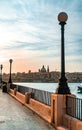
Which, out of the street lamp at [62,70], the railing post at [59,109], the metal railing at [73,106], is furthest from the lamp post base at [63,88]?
the metal railing at [73,106]

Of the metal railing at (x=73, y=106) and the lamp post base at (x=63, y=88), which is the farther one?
the lamp post base at (x=63, y=88)

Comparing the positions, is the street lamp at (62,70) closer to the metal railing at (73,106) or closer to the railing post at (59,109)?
the railing post at (59,109)

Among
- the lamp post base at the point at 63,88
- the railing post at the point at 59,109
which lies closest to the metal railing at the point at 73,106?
the railing post at the point at 59,109

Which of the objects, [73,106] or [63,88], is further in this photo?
[63,88]

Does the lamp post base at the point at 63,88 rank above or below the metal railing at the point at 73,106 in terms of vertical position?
above

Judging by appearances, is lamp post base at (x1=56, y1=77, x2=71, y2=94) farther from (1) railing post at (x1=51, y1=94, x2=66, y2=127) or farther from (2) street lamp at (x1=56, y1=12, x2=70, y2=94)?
(1) railing post at (x1=51, y1=94, x2=66, y2=127)

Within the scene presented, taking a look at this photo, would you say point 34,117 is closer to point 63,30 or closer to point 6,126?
point 6,126

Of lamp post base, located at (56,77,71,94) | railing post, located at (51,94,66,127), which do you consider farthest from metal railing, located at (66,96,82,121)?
lamp post base, located at (56,77,71,94)

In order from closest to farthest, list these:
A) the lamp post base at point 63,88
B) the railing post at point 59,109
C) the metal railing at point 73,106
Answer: the metal railing at point 73,106, the railing post at point 59,109, the lamp post base at point 63,88

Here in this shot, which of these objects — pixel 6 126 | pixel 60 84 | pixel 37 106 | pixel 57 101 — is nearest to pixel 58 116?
pixel 57 101

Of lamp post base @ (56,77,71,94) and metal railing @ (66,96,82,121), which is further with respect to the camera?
lamp post base @ (56,77,71,94)

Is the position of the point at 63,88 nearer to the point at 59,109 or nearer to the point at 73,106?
the point at 59,109

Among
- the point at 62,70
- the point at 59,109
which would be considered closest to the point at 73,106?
the point at 59,109

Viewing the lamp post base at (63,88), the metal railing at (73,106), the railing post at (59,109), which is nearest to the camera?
the metal railing at (73,106)
